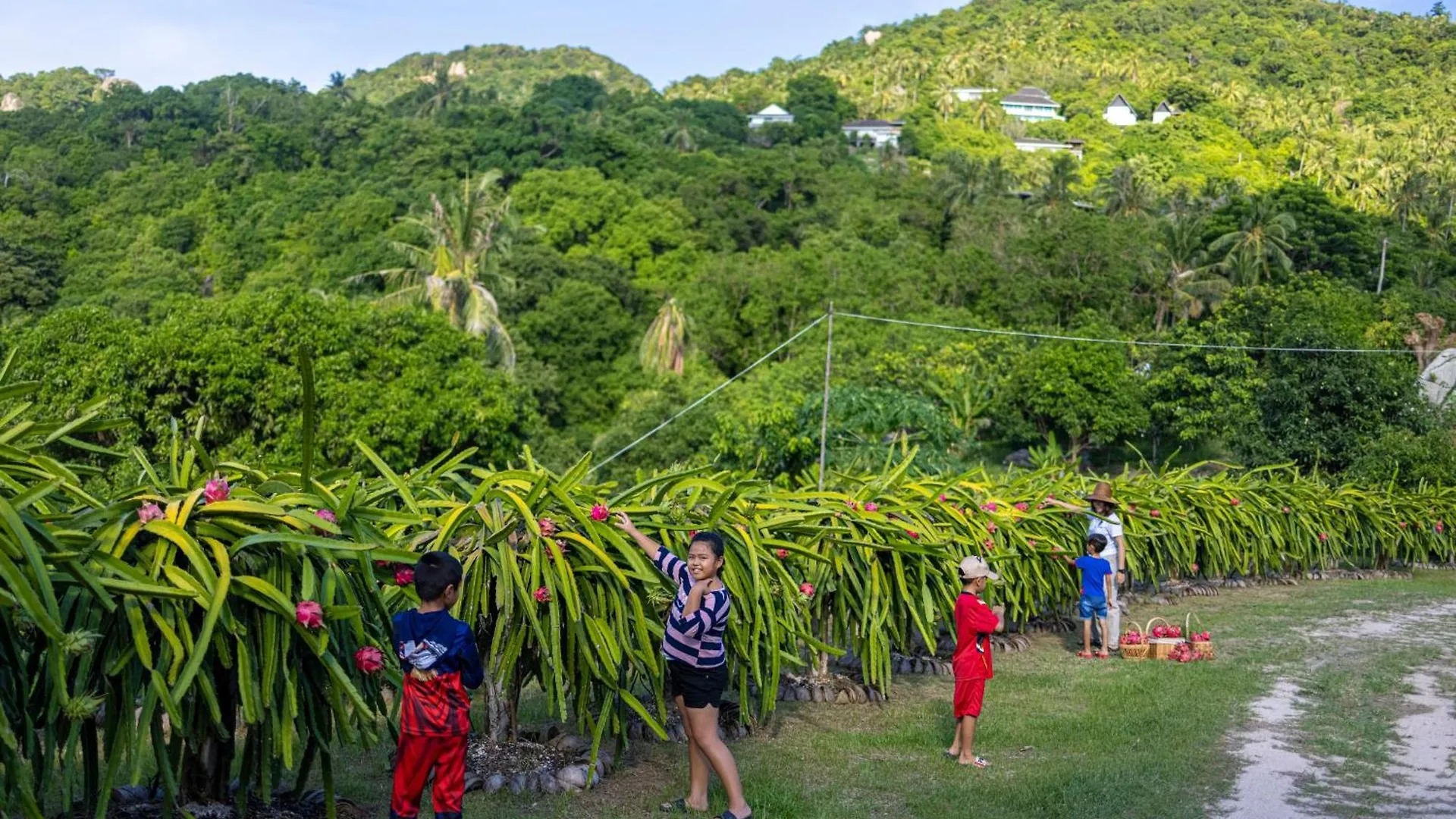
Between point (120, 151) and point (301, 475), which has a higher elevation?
point (120, 151)

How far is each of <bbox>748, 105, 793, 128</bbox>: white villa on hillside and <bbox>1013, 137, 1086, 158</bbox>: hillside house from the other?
21536mm

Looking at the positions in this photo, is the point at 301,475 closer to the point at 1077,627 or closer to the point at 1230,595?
the point at 1077,627

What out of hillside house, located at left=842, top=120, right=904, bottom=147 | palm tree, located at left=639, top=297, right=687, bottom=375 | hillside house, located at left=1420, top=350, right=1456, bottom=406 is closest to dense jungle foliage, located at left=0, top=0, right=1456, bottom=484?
palm tree, located at left=639, top=297, right=687, bottom=375

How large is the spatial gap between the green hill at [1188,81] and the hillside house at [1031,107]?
1751 millimetres

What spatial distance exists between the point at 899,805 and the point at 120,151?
3113 inches

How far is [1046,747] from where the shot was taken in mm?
7336

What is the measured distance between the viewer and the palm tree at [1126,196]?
64.9 m

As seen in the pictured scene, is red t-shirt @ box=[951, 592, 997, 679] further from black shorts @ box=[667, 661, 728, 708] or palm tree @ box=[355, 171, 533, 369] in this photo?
palm tree @ box=[355, 171, 533, 369]

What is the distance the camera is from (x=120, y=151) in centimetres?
7419

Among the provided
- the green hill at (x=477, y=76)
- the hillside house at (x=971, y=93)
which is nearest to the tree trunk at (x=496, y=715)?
the hillside house at (x=971, y=93)

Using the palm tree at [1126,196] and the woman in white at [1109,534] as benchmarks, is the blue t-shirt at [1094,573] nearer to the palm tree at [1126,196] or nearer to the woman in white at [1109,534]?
the woman in white at [1109,534]

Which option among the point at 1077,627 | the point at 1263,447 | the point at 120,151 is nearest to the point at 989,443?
the point at 1263,447

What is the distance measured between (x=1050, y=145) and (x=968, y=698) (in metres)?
116

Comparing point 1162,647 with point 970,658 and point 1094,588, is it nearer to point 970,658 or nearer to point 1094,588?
point 1094,588
